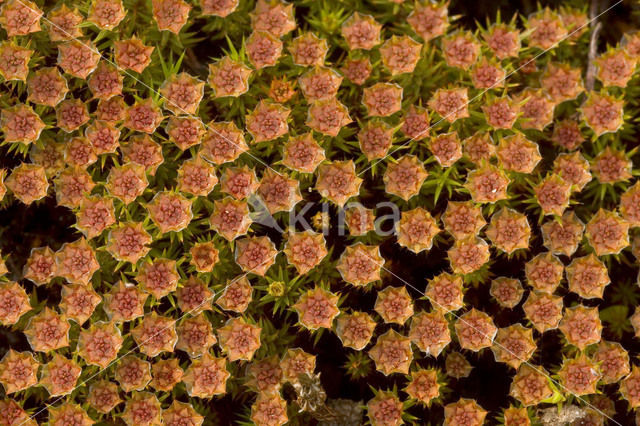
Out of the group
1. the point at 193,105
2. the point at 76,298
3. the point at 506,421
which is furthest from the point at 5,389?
the point at 506,421

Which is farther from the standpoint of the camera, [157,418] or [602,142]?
[602,142]

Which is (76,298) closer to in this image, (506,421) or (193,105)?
(193,105)

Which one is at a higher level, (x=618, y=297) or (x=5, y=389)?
(x=618, y=297)

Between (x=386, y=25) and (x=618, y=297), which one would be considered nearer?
(x=618, y=297)

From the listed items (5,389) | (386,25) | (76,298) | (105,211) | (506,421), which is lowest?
(5,389)

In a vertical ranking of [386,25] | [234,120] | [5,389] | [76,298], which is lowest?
[5,389]

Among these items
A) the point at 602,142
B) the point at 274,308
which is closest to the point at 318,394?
the point at 274,308

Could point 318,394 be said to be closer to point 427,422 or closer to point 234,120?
point 427,422

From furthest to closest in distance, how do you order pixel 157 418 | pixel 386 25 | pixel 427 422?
pixel 386 25 → pixel 427 422 → pixel 157 418

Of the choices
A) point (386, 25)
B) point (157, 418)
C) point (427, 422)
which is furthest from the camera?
point (386, 25)
